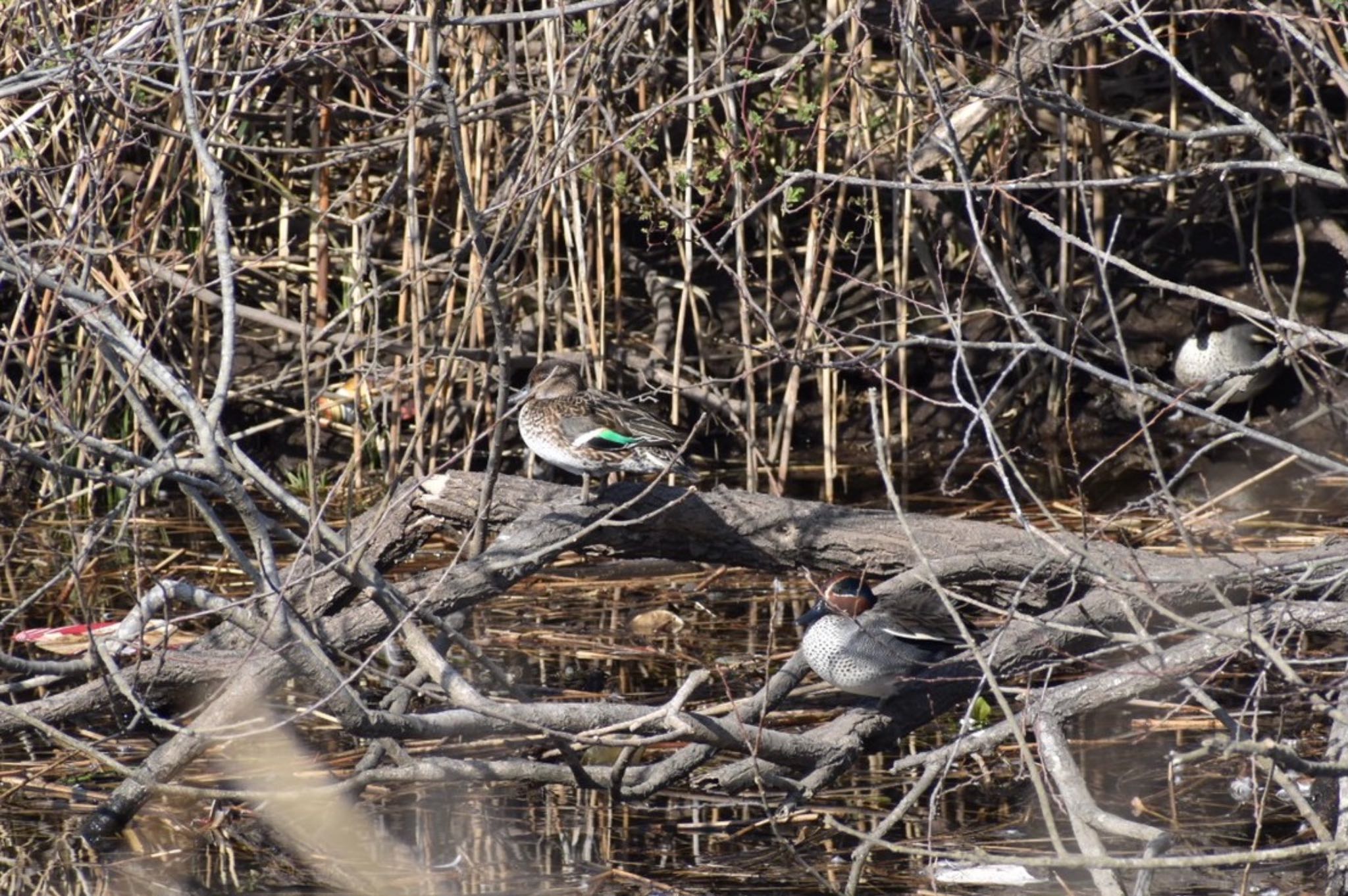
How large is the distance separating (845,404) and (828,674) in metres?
3.76

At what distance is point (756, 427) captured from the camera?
8.00 m

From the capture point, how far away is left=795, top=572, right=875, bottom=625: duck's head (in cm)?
473

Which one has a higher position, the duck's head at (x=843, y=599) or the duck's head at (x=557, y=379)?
the duck's head at (x=557, y=379)

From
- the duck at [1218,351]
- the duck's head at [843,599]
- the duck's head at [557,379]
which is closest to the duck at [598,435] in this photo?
the duck's head at [557,379]

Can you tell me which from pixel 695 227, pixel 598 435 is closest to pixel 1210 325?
pixel 695 227

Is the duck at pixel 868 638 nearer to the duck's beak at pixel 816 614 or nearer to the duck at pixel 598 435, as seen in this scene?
the duck's beak at pixel 816 614

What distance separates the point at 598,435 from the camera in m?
5.54

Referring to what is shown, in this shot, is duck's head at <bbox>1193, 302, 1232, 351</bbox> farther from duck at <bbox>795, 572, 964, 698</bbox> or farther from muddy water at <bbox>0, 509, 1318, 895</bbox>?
duck at <bbox>795, 572, 964, 698</bbox>

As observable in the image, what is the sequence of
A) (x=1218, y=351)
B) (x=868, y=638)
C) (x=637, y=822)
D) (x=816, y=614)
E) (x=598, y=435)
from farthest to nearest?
1. (x=1218, y=351)
2. (x=598, y=435)
3. (x=816, y=614)
4. (x=868, y=638)
5. (x=637, y=822)

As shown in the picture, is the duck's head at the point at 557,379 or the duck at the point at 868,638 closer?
the duck at the point at 868,638

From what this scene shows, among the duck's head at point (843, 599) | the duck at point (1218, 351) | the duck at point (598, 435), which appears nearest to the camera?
the duck's head at point (843, 599)

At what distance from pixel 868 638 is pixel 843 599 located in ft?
0.86

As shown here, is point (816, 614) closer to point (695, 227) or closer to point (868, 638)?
point (868, 638)

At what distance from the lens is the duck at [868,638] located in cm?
450
